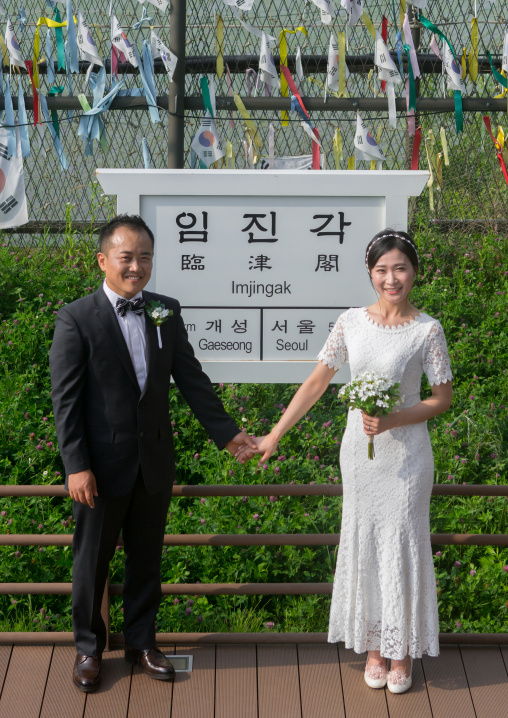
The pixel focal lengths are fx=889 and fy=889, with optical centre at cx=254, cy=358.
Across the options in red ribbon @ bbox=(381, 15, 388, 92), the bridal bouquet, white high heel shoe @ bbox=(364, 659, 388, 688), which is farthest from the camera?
red ribbon @ bbox=(381, 15, 388, 92)

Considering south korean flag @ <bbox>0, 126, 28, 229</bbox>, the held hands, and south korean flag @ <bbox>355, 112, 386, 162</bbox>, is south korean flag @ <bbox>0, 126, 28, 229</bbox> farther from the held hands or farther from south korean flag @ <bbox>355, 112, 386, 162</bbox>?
the held hands

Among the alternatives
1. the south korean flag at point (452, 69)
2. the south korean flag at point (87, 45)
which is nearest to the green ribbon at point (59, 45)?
the south korean flag at point (87, 45)

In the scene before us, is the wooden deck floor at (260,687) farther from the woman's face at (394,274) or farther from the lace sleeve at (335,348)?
the woman's face at (394,274)

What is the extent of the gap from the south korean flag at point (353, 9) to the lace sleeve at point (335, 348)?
2614mm

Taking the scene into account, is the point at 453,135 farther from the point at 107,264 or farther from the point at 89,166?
the point at 107,264

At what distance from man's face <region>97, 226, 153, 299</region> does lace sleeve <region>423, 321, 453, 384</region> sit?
42.7 inches

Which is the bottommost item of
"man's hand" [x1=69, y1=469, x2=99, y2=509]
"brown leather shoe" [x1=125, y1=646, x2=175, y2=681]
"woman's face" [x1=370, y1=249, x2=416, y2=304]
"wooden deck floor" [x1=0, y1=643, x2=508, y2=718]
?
"wooden deck floor" [x1=0, y1=643, x2=508, y2=718]

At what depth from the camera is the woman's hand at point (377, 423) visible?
10.5ft

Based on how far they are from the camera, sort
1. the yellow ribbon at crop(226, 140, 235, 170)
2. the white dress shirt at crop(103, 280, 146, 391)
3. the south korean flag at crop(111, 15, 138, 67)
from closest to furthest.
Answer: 1. the white dress shirt at crop(103, 280, 146, 391)
2. the south korean flag at crop(111, 15, 138, 67)
3. the yellow ribbon at crop(226, 140, 235, 170)

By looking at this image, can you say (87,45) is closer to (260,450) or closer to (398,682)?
(260,450)

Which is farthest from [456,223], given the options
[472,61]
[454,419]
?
[454,419]

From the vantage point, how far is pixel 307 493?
12.1 ft

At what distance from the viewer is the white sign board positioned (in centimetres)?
386

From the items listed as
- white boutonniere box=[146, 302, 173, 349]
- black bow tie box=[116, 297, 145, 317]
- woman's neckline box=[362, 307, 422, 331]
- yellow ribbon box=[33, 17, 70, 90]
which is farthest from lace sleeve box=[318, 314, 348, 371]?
yellow ribbon box=[33, 17, 70, 90]
